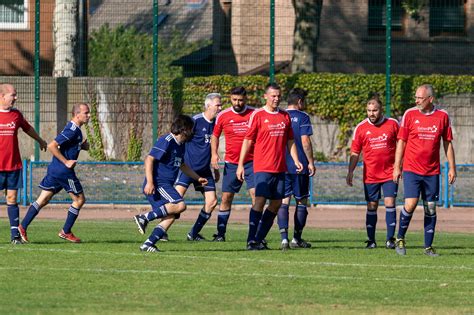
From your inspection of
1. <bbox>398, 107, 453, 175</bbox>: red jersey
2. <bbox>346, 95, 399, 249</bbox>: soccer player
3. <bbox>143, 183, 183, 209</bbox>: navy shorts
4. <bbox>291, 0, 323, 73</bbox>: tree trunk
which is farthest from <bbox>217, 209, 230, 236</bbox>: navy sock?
<bbox>291, 0, 323, 73</bbox>: tree trunk

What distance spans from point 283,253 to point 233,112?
2.79 m

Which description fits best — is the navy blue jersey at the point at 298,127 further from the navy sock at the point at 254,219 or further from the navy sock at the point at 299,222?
the navy sock at the point at 254,219

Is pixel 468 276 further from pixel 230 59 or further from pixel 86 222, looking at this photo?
pixel 230 59

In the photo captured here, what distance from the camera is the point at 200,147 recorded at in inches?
685

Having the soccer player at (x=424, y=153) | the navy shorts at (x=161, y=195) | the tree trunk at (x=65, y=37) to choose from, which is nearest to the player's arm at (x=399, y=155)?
the soccer player at (x=424, y=153)

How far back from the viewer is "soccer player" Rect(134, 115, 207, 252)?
571 inches

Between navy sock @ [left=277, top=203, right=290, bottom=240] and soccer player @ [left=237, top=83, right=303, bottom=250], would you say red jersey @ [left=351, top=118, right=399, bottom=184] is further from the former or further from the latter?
soccer player @ [left=237, top=83, right=303, bottom=250]

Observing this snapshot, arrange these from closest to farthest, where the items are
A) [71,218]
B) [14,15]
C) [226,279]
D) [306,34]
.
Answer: [226,279], [71,218], [306,34], [14,15]

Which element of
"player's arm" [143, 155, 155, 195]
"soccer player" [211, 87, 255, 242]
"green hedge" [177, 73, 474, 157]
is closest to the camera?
"player's arm" [143, 155, 155, 195]

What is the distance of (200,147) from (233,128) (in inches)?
23.9

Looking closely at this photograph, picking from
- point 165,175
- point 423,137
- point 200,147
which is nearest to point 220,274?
point 165,175

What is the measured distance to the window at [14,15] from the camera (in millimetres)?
31844

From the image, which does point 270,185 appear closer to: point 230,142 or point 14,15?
point 230,142

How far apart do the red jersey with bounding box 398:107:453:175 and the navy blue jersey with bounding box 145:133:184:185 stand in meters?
2.80
